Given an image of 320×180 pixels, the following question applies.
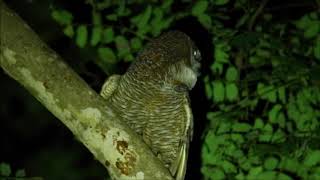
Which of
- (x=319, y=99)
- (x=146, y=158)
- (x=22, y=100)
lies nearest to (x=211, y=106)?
(x=319, y=99)

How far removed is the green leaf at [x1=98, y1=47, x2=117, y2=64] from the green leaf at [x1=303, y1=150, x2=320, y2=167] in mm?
1900

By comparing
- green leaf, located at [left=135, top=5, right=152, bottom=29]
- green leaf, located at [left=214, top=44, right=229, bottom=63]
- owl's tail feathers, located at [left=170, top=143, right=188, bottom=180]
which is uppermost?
green leaf, located at [left=135, top=5, right=152, bottom=29]

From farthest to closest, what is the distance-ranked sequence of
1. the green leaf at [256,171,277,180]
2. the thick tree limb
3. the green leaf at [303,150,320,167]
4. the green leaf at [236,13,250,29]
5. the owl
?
the green leaf at [236,13,250,29], the green leaf at [256,171,277,180], the green leaf at [303,150,320,167], the owl, the thick tree limb

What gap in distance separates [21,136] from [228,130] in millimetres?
5525

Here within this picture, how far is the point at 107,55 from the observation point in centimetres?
479

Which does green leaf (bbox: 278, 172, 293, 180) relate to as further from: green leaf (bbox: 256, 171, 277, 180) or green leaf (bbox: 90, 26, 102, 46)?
green leaf (bbox: 90, 26, 102, 46)

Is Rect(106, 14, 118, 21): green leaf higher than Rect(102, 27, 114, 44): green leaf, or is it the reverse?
Rect(106, 14, 118, 21): green leaf

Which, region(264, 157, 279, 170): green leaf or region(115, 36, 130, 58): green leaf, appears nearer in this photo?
region(264, 157, 279, 170): green leaf

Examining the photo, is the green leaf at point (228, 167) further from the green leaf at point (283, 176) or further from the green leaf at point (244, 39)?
the green leaf at point (244, 39)

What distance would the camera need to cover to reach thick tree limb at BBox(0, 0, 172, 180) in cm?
264

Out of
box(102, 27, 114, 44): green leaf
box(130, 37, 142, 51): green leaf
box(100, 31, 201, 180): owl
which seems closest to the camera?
box(100, 31, 201, 180): owl

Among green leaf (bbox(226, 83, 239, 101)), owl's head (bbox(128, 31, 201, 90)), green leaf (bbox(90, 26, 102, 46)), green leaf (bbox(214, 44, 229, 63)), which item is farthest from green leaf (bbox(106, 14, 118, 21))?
green leaf (bbox(226, 83, 239, 101))

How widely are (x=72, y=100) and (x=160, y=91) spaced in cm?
144

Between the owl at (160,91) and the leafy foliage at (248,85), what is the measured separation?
48 centimetres
